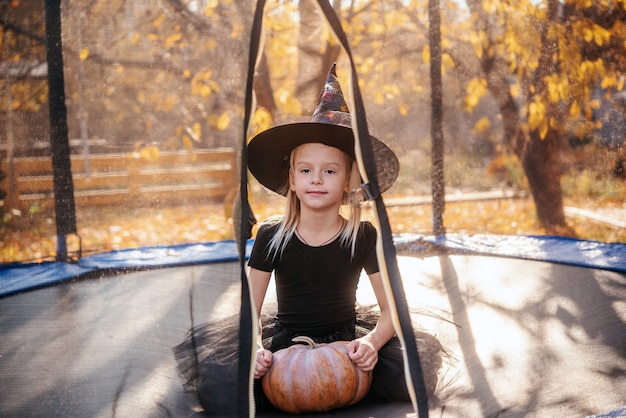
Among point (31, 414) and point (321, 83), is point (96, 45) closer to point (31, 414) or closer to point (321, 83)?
point (321, 83)

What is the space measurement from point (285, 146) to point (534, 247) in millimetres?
1119

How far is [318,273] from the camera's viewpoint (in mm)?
1356

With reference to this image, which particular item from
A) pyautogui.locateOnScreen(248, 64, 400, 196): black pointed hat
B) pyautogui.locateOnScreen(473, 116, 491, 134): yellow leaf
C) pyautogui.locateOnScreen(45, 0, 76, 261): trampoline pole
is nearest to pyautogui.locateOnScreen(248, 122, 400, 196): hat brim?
pyautogui.locateOnScreen(248, 64, 400, 196): black pointed hat

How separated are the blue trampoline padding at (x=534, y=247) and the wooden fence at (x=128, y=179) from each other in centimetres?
82

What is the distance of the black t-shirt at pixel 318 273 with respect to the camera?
136 cm

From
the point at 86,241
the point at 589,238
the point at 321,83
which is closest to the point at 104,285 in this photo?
the point at 86,241

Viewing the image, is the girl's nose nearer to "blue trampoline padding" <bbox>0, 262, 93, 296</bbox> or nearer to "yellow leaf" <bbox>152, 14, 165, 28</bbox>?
"yellow leaf" <bbox>152, 14, 165, 28</bbox>

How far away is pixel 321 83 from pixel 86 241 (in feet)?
2.44

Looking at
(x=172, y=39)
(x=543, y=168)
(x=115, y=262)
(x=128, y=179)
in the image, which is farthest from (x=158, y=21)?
(x=543, y=168)

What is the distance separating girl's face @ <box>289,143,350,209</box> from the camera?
1.31 m

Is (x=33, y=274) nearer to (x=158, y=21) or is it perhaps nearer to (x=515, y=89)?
(x=158, y=21)

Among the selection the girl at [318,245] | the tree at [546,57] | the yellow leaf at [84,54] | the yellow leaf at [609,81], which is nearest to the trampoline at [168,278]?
the yellow leaf at [84,54]

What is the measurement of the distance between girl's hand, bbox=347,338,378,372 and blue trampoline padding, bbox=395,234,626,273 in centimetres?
90

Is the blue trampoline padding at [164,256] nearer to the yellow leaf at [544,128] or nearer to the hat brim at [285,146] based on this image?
the hat brim at [285,146]
